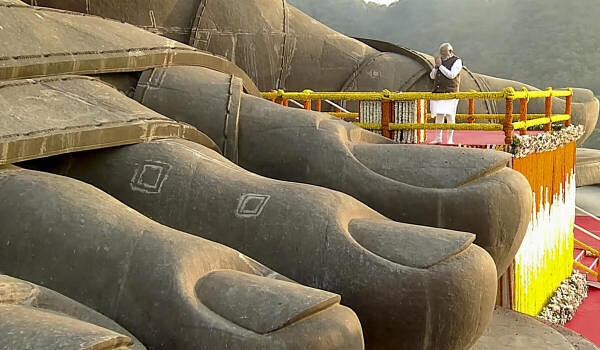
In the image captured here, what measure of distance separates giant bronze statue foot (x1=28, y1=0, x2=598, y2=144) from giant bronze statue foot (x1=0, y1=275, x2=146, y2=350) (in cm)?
564

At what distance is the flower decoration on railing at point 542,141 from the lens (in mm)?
6660

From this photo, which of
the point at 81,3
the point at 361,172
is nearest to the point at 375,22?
the point at 81,3

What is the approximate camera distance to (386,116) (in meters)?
7.10

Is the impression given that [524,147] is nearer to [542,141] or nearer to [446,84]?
[542,141]

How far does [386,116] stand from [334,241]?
3241mm

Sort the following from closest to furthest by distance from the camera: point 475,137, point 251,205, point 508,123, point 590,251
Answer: point 251,205
point 508,123
point 475,137
point 590,251

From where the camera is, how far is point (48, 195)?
12.3ft

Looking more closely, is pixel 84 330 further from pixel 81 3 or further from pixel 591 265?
pixel 591 265

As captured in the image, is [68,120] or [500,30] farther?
[500,30]

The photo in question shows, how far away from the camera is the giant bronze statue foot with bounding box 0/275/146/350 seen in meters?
2.56

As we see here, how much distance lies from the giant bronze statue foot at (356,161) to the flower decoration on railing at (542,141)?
4.83 ft

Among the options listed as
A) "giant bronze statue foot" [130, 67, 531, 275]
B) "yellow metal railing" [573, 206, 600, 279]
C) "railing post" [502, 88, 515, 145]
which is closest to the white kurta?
"railing post" [502, 88, 515, 145]

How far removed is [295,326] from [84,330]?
2.96 feet

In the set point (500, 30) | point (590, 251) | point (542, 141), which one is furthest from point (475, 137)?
point (500, 30)
